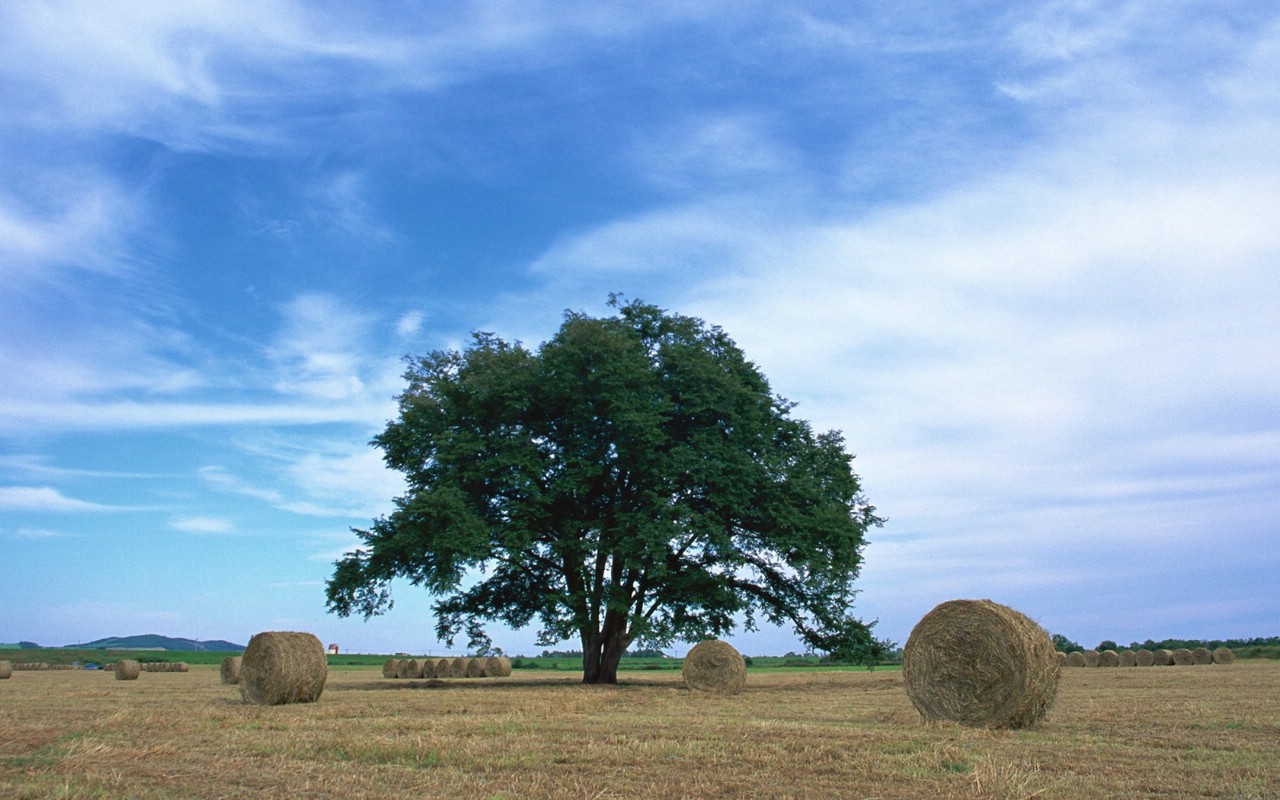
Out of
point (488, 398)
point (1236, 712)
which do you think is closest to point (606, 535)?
point (488, 398)

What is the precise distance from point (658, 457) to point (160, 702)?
41.4 ft

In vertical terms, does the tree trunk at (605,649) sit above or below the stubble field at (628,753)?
above

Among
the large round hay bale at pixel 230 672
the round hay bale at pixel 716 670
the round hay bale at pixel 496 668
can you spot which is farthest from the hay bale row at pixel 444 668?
the round hay bale at pixel 716 670

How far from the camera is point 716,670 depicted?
22469 mm

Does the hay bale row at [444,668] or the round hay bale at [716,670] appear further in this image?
the hay bale row at [444,668]

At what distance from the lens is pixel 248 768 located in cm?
871

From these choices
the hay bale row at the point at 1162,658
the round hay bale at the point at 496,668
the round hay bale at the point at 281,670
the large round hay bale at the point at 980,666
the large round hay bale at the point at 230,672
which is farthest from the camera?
the hay bale row at the point at 1162,658

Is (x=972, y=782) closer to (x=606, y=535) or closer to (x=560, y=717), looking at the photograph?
(x=560, y=717)

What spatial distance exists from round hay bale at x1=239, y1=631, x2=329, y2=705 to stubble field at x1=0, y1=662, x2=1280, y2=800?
2756 millimetres

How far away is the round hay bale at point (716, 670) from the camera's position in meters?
22.3

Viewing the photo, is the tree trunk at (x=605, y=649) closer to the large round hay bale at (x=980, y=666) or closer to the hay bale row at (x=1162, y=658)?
the large round hay bale at (x=980, y=666)

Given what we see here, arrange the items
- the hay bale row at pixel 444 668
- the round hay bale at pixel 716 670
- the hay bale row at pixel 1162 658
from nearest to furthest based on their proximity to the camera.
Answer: the round hay bale at pixel 716 670 < the hay bale row at pixel 444 668 < the hay bale row at pixel 1162 658

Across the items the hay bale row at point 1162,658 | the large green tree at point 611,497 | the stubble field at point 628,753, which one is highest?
the large green tree at point 611,497

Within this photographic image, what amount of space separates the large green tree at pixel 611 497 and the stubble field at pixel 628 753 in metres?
9.29
